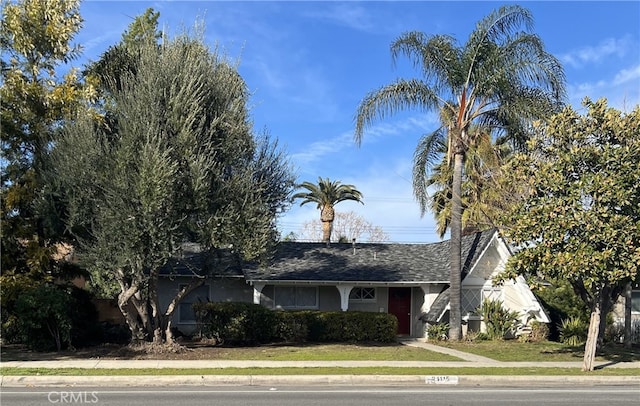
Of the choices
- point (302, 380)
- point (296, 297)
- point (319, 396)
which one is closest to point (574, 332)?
point (296, 297)

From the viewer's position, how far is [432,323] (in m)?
23.3

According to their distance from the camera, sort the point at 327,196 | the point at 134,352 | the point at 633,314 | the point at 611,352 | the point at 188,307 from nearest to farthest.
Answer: the point at 134,352 < the point at 611,352 < the point at 188,307 < the point at 633,314 < the point at 327,196

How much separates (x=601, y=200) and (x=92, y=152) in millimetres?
13081

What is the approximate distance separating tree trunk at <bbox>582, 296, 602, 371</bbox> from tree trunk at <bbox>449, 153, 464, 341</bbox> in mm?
6768

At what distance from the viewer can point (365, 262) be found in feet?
86.0

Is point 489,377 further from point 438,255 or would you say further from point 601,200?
point 438,255

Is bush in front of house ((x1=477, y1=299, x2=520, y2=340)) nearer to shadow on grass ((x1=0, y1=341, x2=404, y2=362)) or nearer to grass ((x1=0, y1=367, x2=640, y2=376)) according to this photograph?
shadow on grass ((x1=0, y1=341, x2=404, y2=362))

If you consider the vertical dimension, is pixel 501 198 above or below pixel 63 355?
above

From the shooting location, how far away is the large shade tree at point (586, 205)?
14.6 meters

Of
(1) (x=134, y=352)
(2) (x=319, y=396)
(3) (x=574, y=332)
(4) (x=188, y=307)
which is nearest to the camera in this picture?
(2) (x=319, y=396)

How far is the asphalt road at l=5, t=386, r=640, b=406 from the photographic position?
33.9 ft

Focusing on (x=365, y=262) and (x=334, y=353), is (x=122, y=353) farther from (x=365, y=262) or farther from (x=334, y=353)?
(x=365, y=262)

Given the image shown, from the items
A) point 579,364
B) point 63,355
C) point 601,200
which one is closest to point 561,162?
point 601,200

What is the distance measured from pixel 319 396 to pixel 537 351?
441 inches
